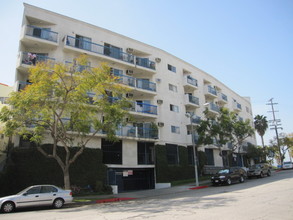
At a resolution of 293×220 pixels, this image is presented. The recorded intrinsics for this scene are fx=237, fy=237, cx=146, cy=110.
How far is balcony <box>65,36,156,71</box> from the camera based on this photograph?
79.1ft

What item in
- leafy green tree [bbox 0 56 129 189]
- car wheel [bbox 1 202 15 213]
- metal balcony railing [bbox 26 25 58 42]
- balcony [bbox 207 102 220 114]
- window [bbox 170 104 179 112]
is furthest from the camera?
balcony [bbox 207 102 220 114]

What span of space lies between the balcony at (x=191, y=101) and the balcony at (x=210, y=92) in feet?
12.9

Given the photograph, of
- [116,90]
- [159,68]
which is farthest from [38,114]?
[159,68]

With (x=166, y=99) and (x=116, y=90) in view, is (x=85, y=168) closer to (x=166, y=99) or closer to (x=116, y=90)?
(x=116, y=90)

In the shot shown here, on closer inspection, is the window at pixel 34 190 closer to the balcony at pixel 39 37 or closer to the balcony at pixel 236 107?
the balcony at pixel 39 37

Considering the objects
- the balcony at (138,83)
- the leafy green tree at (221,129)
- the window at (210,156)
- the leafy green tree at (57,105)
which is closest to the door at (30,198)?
the leafy green tree at (57,105)

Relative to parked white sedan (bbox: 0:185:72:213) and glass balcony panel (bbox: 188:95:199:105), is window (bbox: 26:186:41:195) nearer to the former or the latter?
parked white sedan (bbox: 0:185:72:213)

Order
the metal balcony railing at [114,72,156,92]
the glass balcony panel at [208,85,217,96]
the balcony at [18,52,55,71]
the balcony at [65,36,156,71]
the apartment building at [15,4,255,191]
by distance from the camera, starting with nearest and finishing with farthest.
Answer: the balcony at [18,52,55,71] → the apartment building at [15,4,255,191] → the balcony at [65,36,156,71] → the metal balcony railing at [114,72,156,92] → the glass balcony panel at [208,85,217,96]

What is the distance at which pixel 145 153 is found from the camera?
27.0 metres

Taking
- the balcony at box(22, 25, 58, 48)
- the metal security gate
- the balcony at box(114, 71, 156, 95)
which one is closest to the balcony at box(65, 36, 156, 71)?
the balcony at box(22, 25, 58, 48)

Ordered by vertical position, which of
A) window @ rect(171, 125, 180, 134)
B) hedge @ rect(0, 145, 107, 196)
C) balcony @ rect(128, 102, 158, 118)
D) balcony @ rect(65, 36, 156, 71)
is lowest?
hedge @ rect(0, 145, 107, 196)

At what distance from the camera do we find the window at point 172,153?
28.3 meters

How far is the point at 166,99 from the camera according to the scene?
3066cm

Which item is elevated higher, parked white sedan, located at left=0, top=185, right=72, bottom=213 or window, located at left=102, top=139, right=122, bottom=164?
window, located at left=102, top=139, right=122, bottom=164
